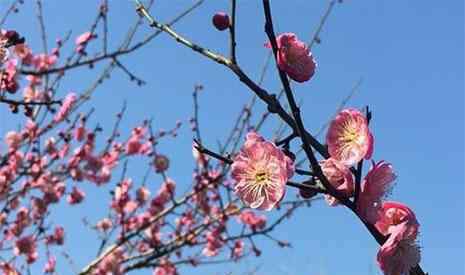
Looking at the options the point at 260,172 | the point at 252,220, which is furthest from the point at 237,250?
the point at 260,172

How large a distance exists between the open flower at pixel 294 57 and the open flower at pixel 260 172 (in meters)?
0.20

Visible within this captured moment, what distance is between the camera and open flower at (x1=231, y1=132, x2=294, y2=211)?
1.72m

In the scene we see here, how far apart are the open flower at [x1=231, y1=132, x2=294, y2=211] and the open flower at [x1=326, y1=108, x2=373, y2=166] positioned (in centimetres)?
13

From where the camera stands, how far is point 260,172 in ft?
5.97

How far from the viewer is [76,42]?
5.64 m

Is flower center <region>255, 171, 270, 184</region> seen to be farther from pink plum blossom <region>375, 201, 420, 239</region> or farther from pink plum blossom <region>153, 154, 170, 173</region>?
pink plum blossom <region>153, 154, 170, 173</region>

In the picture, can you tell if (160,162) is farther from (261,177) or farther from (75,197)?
(261,177)

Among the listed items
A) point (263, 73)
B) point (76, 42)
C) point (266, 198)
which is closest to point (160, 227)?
point (76, 42)

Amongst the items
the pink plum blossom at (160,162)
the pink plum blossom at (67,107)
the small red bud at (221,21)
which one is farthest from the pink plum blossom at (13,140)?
the small red bud at (221,21)

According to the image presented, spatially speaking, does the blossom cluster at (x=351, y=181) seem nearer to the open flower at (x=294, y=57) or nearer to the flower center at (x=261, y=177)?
the flower center at (x=261, y=177)

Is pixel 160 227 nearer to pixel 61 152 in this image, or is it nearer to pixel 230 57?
pixel 61 152

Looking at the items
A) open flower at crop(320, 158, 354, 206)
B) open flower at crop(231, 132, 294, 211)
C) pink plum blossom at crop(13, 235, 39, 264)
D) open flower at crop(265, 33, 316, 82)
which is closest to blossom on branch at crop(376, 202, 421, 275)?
open flower at crop(320, 158, 354, 206)

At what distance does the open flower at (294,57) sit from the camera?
1.76m

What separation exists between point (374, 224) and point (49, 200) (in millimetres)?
5995
